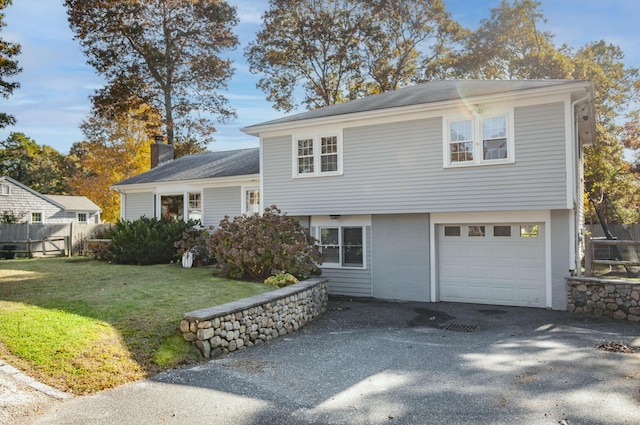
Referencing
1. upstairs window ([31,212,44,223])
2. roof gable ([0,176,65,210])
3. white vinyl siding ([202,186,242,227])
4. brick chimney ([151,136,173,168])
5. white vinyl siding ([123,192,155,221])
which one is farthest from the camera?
upstairs window ([31,212,44,223])

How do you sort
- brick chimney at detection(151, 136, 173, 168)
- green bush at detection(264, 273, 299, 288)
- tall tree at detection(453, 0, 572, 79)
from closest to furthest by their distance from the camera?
1. green bush at detection(264, 273, 299, 288)
2. brick chimney at detection(151, 136, 173, 168)
3. tall tree at detection(453, 0, 572, 79)

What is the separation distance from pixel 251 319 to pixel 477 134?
6.93 m

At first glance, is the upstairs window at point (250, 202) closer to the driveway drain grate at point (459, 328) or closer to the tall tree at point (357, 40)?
the driveway drain grate at point (459, 328)

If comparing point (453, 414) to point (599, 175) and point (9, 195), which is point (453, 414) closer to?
point (599, 175)

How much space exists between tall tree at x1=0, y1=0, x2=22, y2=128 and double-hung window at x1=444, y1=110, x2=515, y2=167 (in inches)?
427

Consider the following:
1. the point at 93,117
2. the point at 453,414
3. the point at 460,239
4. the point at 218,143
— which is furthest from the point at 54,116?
the point at 453,414

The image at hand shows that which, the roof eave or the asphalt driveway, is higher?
the roof eave

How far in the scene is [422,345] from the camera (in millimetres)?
7402

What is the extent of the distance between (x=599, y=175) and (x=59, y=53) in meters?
24.7

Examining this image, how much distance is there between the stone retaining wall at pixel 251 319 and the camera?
6.65 metres

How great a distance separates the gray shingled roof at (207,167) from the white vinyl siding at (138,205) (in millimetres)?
626

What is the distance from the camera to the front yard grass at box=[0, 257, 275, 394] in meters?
5.39

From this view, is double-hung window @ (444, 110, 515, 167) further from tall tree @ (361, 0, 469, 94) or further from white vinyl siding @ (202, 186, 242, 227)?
tall tree @ (361, 0, 469, 94)

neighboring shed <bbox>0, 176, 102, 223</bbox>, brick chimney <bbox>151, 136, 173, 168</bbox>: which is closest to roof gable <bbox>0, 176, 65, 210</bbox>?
neighboring shed <bbox>0, 176, 102, 223</bbox>
